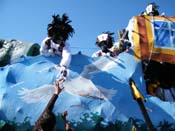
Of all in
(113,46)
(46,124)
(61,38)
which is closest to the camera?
(46,124)

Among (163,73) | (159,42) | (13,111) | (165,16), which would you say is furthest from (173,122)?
(13,111)

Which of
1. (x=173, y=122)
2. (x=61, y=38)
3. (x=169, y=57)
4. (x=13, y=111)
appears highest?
(x=61, y=38)

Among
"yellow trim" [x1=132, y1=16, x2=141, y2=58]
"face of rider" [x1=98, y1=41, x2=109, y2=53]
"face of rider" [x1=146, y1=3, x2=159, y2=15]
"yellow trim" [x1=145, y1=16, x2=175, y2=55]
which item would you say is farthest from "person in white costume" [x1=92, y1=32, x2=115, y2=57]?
"face of rider" [x1=146, y1=3, x2=159, y2=15]

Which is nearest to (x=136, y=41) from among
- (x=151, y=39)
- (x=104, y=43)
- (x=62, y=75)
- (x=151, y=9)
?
(x=151, y=39)

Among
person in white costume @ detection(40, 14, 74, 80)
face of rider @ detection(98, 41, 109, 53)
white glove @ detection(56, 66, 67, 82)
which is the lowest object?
white glove @ detection(56, 66, 67, 82)

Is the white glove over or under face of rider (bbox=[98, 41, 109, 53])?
under

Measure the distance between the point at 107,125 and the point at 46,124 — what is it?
258 cm

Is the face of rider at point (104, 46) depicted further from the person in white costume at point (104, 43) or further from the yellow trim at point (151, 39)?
the yellow trim at point (151, 39)

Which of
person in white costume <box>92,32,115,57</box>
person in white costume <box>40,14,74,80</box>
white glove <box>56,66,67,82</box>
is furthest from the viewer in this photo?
person in white costume <box>92,32,115,57</box>

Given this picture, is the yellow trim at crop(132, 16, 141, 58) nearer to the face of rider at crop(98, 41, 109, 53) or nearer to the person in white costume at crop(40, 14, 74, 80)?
the face of rider at crop(98, 41, 109, 53)

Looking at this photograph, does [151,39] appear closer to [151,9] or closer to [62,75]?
[151,9]

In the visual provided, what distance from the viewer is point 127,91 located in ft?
19.3

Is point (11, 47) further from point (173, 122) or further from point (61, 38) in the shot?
point (173, 122)

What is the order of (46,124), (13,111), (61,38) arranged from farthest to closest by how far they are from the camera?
(61,38) < (13,111) < (46,124)
